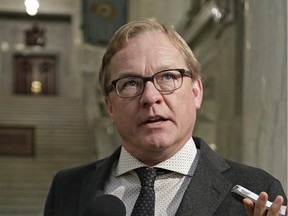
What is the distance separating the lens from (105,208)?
1.55 metres

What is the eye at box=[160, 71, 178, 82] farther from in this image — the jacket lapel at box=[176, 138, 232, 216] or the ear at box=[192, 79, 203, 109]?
the jacket lapel at box=[176, 138, 232, 216]

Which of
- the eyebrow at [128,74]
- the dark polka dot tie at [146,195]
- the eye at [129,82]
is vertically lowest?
the dark polka dot tie at [146,195]

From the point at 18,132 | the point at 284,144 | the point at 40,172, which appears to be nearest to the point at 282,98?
the point at 284,144

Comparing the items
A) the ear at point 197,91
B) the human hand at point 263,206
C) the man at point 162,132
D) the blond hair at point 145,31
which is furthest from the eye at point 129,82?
the human hand at point 263,206

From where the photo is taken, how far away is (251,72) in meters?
3.74

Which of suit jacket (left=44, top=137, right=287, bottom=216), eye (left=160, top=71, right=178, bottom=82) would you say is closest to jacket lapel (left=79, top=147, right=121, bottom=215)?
suit jacket (left=44, top=137, right=287, bottom=216)

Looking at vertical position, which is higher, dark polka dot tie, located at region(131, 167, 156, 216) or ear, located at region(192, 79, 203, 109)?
ear, located at region(192, 79, 203, 109)

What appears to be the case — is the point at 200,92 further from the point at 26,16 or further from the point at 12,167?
the point at 26,16

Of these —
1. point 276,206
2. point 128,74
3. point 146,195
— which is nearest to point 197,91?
point 128,74

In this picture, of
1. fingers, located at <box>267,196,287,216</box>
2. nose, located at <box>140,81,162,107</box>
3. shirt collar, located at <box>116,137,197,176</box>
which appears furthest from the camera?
shirt collar, located at <box>116,137,197,176</box>

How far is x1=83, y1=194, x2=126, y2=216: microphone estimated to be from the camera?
5.05 feet

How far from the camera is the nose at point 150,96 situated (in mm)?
1710

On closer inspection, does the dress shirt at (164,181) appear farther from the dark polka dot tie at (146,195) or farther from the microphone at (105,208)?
the microphone at (105,208)

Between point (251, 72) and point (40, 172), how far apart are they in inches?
345
